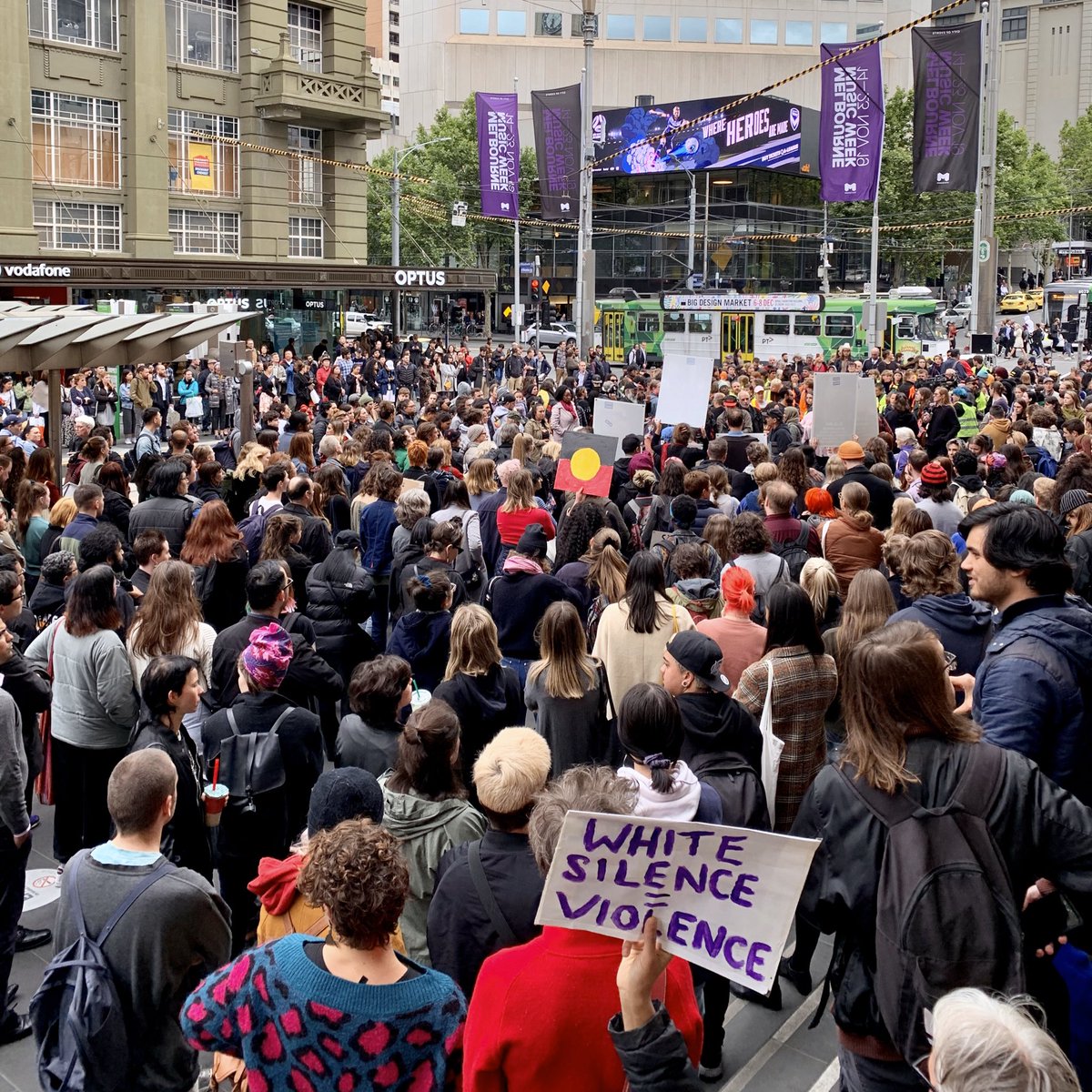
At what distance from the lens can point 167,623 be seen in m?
6.42

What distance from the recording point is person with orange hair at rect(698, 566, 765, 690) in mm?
6297

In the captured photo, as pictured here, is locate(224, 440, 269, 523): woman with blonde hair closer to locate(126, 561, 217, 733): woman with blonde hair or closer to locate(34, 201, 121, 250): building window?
locate(126, 561, 217, 733): woman with blonde hair

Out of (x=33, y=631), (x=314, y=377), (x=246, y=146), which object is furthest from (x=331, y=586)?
(x=246, y=146)

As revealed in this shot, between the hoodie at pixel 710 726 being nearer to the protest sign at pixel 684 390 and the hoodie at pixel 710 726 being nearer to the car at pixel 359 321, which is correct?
the protest sign at pixel 684 390

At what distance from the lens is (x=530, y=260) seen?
78125 mm

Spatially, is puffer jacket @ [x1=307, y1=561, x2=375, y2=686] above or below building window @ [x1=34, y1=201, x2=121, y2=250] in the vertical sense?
below

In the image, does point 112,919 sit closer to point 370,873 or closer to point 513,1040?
point 370,873

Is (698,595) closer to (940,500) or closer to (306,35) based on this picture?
(940,500)

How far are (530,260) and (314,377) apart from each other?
49378 mm

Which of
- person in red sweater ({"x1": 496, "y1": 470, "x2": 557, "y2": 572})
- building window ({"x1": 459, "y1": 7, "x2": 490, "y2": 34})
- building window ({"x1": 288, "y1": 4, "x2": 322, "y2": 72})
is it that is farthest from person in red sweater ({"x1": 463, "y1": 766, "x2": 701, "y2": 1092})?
building window ({"x1": 459, "y1": 7, "x2": 490, "y2": 34})

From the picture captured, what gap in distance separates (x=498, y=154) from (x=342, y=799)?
32029 mm

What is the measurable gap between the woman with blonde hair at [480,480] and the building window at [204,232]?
30.4m

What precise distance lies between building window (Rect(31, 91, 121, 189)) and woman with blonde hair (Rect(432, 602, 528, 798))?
33.2m

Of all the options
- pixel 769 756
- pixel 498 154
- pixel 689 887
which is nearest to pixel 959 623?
pixel 769 756
